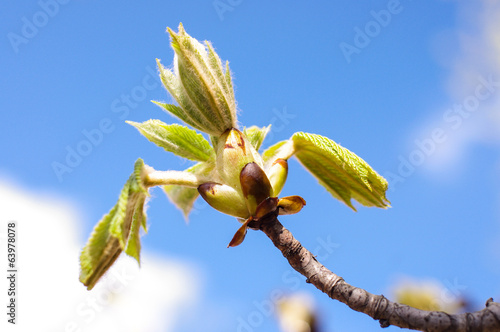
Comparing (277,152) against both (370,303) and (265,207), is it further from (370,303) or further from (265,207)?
(370,303)

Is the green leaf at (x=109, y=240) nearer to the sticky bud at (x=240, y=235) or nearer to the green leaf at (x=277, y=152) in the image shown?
the sticky bud at (x=240, y=235)

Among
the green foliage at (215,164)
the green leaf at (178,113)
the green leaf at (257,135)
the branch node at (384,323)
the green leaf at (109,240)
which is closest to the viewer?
the branch node at (384,323)

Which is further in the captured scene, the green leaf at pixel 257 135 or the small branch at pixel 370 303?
the green leaf at pixel 257 135

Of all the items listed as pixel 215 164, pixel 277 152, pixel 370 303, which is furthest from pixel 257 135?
pixel 370 303

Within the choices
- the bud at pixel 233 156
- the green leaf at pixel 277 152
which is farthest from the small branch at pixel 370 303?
the green leaf at pixel 277 152

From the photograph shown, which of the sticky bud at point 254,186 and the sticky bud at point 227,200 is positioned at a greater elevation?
the sticky bud at point 254,186

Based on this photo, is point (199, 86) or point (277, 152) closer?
point (199, 86)
